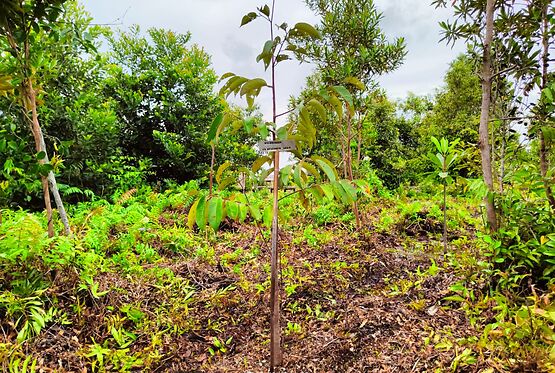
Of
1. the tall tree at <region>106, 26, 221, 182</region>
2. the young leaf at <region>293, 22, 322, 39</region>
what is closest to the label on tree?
the young leaf at <region>293, 22, 322, 39</region>

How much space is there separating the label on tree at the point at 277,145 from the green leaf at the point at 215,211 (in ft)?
1.36

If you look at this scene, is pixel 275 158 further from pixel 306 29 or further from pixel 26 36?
pixel 26 36

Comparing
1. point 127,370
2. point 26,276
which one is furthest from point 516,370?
point 26,276

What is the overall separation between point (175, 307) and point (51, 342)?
2.49 feet

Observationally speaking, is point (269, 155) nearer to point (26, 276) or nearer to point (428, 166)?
point (26, 276)

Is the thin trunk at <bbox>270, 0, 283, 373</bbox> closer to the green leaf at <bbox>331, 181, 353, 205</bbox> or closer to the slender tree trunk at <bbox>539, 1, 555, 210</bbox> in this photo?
the green leaf at <bbox>331, 181, 353, 205</bbox>

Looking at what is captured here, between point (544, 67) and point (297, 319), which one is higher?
point (544, 67)

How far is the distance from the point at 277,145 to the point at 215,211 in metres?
0.52

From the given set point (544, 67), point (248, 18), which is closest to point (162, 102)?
point (248, 18)

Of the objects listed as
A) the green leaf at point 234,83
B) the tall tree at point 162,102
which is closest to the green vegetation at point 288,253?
the green leaf at point 234,83

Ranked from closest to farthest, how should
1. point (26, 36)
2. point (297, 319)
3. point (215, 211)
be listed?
1. point (215, 211)
2. point (26, 36)
3. point (297, 319)

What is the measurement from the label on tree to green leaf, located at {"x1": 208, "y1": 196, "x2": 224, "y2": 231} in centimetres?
42

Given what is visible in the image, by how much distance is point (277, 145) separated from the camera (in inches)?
62.6

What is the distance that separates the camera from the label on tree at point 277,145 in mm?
1563
